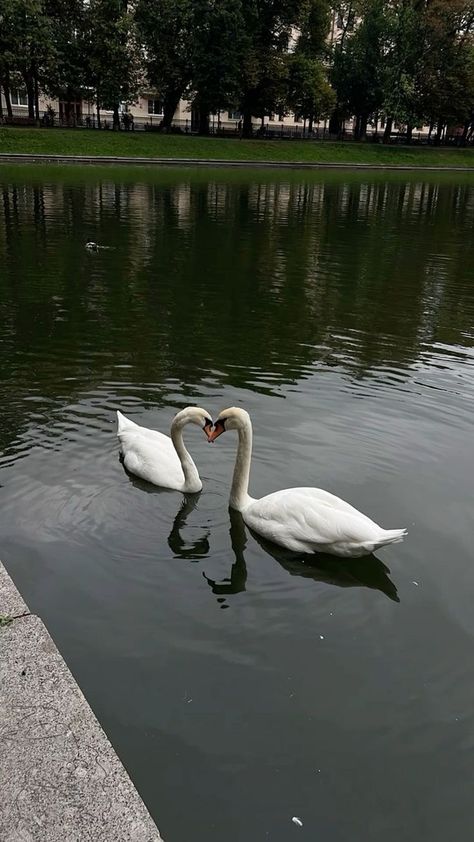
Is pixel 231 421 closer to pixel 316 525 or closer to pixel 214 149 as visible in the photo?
pixel 316 525

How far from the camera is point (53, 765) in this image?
327 centimetres

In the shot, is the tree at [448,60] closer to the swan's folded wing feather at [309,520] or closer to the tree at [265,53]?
the tree at [265,53]

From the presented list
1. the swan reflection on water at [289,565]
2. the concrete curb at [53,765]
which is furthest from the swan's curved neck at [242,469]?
the concrete curb at [53,765]

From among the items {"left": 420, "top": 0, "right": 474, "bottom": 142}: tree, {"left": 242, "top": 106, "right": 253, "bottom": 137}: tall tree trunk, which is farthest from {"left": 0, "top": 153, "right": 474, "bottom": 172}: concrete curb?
{"left": 242, "top": 106, "right": 253, "bottom": 137}: tall tree trunk

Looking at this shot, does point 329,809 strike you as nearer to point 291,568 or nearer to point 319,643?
point 319,643

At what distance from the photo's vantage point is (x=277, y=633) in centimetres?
514

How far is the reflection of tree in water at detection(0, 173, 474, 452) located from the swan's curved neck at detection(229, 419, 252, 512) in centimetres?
297

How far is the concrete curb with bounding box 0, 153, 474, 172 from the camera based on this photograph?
4956cm

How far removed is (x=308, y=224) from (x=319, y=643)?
77.8 ft

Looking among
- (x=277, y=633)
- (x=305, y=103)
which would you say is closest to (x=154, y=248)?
(x=277, y=633)

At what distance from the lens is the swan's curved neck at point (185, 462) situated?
6.98 m

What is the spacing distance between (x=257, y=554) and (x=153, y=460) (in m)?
1.60

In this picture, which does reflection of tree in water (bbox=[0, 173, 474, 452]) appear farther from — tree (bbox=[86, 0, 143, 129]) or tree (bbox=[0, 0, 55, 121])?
tree (bbox=[86, 0, 143, 129])

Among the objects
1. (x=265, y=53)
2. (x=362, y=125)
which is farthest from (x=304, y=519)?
(x=362, y=125)
